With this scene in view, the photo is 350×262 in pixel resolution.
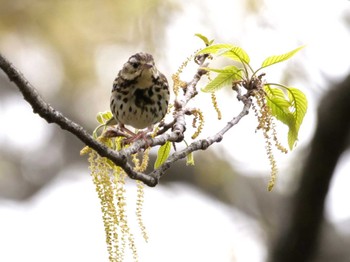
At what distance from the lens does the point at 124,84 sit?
2.63 metres

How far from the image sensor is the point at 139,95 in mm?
2643

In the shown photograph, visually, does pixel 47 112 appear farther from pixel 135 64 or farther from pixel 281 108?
pixel 135 64

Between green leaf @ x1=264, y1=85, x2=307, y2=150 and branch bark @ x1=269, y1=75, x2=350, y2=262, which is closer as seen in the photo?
green leaf @ x1=264, y1=85, x2=307, y2=150

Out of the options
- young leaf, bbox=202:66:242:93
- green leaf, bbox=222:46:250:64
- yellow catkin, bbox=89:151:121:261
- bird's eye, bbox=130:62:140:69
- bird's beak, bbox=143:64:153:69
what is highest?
bird's eye, bbox=130:62:140:69

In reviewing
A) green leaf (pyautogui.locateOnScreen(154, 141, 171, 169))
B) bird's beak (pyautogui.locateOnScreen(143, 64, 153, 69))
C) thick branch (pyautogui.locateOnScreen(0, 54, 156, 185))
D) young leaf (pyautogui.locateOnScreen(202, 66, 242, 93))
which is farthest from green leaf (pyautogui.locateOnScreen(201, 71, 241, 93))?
thick branch (pyautogui.locateOnScreen(0, 54, 156, 185))

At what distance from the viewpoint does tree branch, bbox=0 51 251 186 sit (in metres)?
1.40

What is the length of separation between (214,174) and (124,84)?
269cm

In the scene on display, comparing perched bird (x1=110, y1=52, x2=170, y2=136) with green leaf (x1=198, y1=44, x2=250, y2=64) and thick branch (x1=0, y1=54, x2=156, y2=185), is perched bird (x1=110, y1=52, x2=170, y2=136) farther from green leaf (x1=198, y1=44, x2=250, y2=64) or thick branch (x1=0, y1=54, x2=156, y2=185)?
thick branch (x1=0, y1=54, x2=156, y2=185)

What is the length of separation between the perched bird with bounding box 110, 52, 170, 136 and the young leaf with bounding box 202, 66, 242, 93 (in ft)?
1.19

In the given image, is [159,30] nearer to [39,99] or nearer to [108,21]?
[108,21]

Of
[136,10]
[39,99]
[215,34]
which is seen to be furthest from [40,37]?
[39,99]

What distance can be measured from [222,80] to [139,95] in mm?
482

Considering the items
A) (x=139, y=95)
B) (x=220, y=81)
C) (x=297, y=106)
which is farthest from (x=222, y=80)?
(x=139, y=95)

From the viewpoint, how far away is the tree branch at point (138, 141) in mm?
1401
